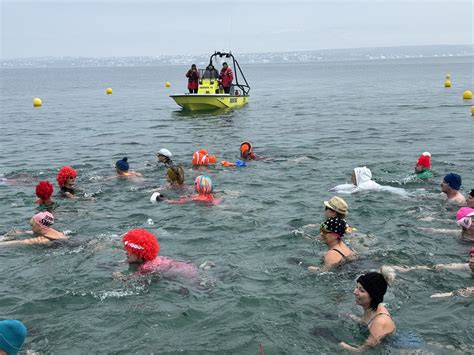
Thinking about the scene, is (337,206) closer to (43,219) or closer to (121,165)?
(43,219)

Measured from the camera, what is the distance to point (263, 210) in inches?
514

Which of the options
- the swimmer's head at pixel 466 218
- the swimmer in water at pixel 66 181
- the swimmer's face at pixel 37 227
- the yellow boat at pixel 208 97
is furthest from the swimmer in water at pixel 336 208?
the yellow boat at pixel 208 97

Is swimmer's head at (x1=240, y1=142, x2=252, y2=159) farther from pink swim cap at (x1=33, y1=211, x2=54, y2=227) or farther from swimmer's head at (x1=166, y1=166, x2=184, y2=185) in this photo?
pink swim cap at (x1=33, y1=211, x2=54, y2=227)

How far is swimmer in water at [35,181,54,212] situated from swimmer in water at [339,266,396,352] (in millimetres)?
8888

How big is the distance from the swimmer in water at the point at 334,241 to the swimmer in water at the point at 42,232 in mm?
5553

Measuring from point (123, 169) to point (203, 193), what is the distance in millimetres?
3964

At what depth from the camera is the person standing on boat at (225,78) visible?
115 feet

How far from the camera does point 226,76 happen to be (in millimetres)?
35188

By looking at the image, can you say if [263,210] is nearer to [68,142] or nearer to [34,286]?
[34,286]

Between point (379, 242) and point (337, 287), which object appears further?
point (379, 242)

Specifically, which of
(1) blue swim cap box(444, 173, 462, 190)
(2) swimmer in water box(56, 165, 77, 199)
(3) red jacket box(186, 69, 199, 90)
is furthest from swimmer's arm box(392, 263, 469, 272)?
(3) red jacket box(186, 69, 199, 90)

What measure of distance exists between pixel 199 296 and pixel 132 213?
5113 millimetres

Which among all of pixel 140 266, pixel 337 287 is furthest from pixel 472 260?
pixel 140 266

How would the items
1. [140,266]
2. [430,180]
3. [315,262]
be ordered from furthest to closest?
[430,180]
[315,262]
[140,266]
